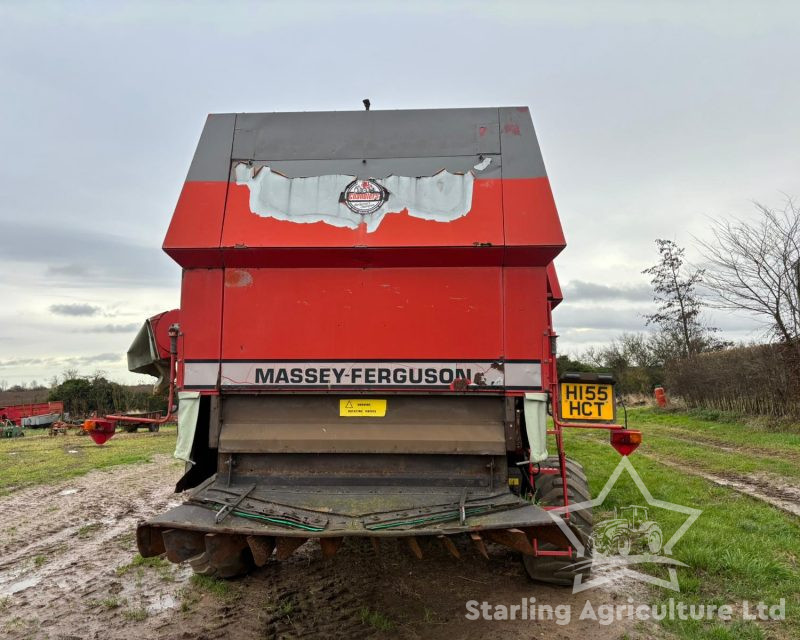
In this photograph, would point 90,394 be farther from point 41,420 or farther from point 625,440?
point 625,440

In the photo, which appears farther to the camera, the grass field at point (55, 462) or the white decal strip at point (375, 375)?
the grass field at point (55, 462)

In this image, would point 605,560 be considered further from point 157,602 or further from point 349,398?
point 157,602

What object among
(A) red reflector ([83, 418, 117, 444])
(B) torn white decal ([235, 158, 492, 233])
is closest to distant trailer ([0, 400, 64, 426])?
(A) red reflector ([83, 418, 117, 444])

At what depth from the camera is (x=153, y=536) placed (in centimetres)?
328

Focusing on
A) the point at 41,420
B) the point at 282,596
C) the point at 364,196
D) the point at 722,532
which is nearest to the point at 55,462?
the point at 282,596

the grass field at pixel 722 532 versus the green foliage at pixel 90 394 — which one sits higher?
the green foliage at pixel 90 394

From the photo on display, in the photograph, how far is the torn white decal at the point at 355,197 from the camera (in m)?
4.11

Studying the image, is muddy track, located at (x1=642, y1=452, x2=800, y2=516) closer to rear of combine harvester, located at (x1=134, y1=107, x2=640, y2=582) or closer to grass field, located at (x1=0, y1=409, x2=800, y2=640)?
grass field, located at (x1=0, y1=409, x2=800, y2=640)

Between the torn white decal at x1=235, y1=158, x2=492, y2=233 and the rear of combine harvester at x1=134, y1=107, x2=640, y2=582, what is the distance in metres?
0.01

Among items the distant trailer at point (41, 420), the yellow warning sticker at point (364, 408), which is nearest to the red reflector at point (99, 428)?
the yellow warning sticker at point (364, 408)

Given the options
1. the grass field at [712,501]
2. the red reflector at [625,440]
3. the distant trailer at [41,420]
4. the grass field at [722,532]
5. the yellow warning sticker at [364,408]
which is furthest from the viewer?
the distant trailer at [41,420]

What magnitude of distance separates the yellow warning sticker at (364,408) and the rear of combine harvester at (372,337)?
0.01m

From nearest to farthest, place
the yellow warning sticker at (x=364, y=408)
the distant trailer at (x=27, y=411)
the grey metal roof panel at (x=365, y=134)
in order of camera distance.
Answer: the yellow warning sticker at (x=364, y=408) < the grey metal roof panel at (x=365, y=134) < the distant trailer at (x=27, y=411)

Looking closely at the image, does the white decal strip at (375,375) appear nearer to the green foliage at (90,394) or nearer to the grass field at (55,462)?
the grass field at (55,462)
